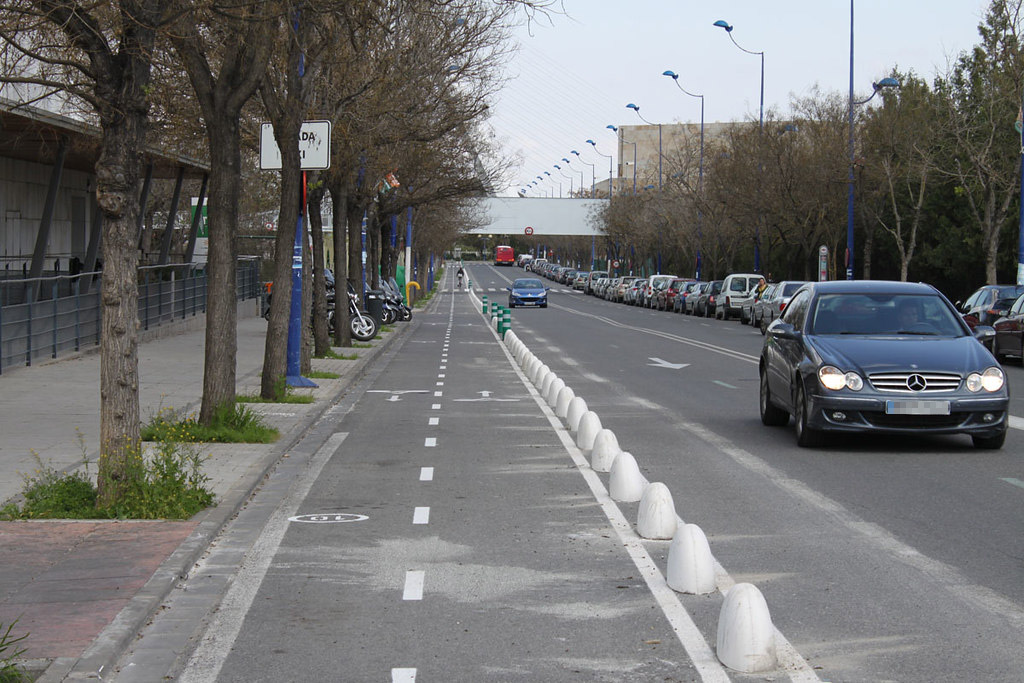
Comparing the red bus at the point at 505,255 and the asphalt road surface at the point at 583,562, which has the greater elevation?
the red bus at the point at 505,255

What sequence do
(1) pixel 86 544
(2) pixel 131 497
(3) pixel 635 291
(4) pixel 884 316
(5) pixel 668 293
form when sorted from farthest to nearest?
(3) pixel 635 291, (5) pixel 668 293, (4) pixel 884 316, (2) pixel 131 497, (1) pixel 86 544

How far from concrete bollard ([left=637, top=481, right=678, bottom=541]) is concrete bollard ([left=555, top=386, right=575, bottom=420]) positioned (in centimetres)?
616

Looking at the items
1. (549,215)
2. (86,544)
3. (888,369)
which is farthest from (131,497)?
(549,215)

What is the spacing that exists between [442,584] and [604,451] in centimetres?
427

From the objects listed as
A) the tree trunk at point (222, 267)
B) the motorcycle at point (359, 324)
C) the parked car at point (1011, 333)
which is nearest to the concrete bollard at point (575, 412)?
the tree trunk at point (222, 267)

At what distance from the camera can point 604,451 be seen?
37.0 feet

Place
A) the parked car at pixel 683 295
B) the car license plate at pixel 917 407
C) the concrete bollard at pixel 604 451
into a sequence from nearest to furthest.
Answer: the concrete bollard at pixel 604 451 < the car license plate at pixel 917 407 < the parked car at pixel 683 295

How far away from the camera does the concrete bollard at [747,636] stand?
5.55 meters

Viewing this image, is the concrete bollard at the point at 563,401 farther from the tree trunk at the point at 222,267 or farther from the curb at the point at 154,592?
the tree trunk at the point at 222,267

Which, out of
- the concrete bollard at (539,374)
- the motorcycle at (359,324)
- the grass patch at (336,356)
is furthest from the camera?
the motorcycle at (359,324)

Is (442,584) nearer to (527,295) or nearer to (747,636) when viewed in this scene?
(747,636)

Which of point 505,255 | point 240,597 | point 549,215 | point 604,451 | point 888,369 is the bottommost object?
Result: point 240,597

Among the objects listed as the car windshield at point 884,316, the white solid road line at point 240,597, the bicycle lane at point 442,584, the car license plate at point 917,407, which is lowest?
the white solid road line at point 240,597

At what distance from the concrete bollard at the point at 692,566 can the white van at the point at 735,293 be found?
44.4 meters
